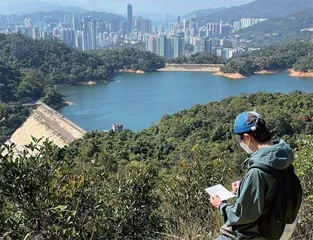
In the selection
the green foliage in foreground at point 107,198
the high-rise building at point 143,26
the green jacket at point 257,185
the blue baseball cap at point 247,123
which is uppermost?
the blue baseball cap at point 247,123

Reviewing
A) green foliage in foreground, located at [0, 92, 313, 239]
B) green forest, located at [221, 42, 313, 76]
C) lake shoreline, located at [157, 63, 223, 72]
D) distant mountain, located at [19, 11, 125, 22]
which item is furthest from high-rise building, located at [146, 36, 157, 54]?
distant mountain, located at [19, 11, 125, 22]

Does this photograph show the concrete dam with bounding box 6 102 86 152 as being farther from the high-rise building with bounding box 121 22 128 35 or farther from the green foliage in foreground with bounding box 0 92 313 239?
the high-rise building with bounding box 121 22 128 35

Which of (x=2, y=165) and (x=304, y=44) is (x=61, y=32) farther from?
(x=2, y=165)

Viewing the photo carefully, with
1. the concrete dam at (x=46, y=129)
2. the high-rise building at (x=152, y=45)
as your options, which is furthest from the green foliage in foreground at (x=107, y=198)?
the high-rise building at (x=152, y=45)

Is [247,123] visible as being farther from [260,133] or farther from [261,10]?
[261,10]

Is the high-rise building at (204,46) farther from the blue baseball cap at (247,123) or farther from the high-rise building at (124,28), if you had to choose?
the blue baseball cap at (247,123)

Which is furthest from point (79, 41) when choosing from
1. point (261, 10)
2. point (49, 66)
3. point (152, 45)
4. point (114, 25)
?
point (261, 10)
